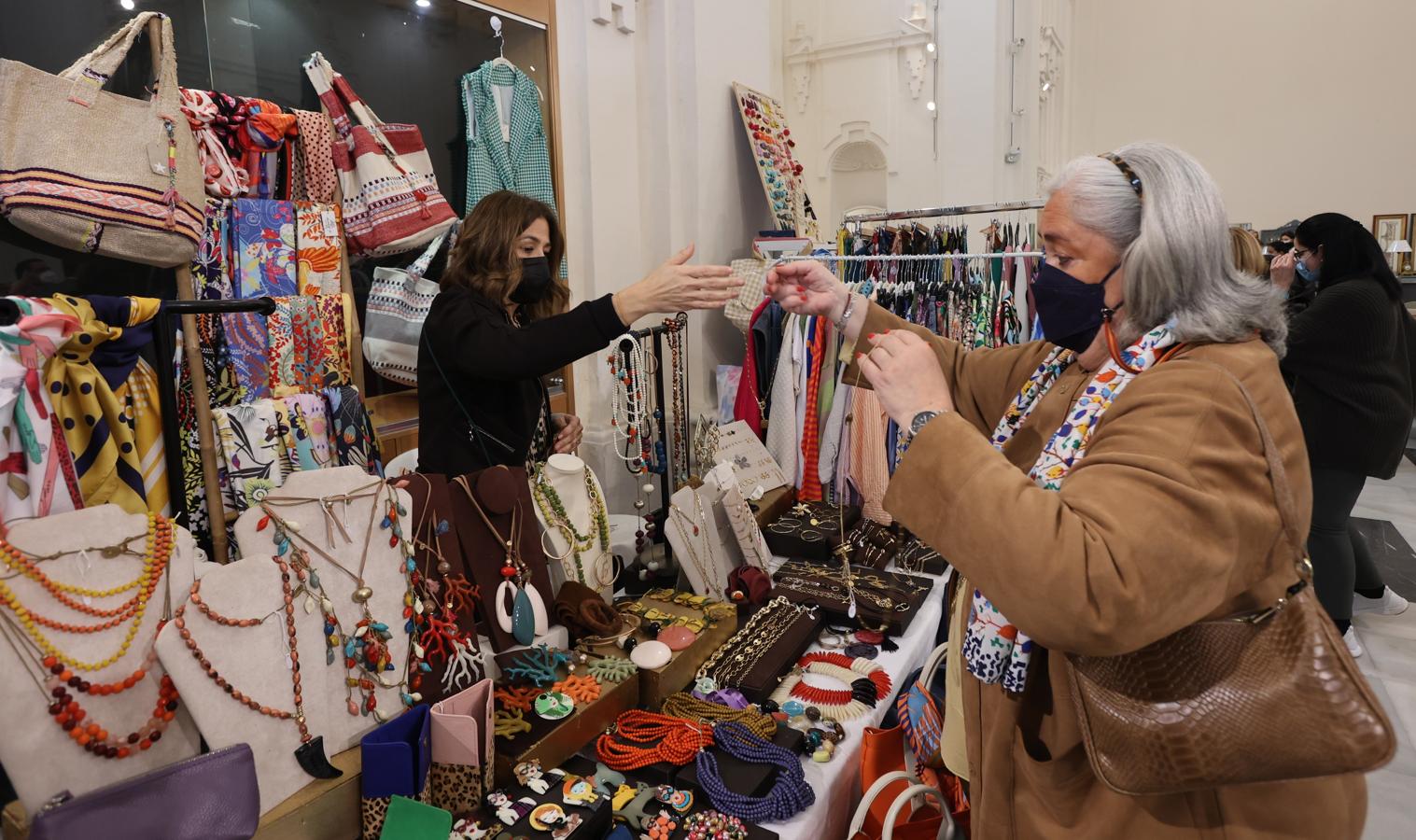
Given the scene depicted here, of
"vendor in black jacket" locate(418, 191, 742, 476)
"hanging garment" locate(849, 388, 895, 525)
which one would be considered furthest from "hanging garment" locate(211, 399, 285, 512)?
"hanging garment" locate(849, 388, 895, 525)

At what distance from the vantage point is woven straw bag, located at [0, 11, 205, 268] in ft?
5.92

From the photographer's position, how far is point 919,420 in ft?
3.75

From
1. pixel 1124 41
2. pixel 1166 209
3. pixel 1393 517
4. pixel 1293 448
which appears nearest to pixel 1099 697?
pixel 1293 448

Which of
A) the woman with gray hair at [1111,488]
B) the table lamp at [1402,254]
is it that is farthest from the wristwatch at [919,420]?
the table lamp at [1402,254]

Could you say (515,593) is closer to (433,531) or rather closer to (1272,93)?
(433,531)

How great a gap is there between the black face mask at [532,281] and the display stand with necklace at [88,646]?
1.12 m

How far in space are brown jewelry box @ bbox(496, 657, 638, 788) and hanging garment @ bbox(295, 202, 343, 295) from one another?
4.73 feet

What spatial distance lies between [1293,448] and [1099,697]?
1.32 feet

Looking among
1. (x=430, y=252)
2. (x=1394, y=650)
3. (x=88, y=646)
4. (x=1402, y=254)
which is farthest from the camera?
(x=1402, y=254)

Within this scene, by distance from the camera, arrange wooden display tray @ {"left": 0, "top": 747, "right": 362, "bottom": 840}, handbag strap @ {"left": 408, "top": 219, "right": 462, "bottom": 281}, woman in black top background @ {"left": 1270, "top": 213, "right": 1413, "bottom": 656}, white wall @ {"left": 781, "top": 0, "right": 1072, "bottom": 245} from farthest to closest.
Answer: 1. white wall @ {"left": 781, "top": 0, "right": 1072, "bottom": 245}
2. woman in black top background @ {"left": 1270, "top": 213, "right": 1413, "bottom": 656}
3. handbag strap @ {"left": 408, "top": 219, "right": 462, "bottom": 281}
4. wooden display tray @ {"left": 0, "top": 747, "right": 362, "bottom": 840}

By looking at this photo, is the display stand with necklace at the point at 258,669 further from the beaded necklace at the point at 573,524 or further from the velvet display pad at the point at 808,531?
the velvet display pad at the point at 808,531

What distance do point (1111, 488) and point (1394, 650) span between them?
3.86 meters

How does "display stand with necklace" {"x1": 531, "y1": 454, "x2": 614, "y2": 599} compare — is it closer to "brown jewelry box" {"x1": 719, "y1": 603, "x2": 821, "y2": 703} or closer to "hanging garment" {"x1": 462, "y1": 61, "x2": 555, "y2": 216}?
"brown jewelry box" {"x1": 719, "y1": 603, "x2": 821, "y2": 703}

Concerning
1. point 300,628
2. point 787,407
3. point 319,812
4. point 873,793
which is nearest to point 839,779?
point 873,793
